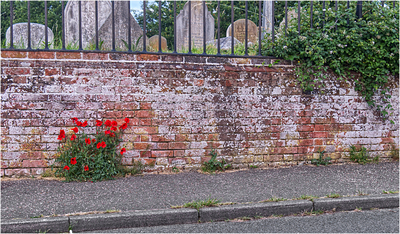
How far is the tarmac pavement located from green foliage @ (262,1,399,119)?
55.7 inches

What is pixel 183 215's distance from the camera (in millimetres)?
3199

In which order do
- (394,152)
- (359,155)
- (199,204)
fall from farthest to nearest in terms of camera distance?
(394,152) < (359,155) < (199,204)

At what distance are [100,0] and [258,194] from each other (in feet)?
15.3

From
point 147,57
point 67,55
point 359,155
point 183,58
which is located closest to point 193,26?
point 183,58

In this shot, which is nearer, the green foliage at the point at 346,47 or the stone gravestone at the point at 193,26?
the green foliage at the point at 346,47

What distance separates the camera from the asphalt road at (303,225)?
3.00 metres

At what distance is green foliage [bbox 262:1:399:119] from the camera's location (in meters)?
4.93

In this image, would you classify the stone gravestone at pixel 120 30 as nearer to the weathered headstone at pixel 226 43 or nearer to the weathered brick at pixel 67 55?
the weathered brick at pixel 67 55

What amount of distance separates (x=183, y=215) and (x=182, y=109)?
1834 mm

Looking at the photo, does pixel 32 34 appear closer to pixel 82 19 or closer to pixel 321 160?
pixel 82 19

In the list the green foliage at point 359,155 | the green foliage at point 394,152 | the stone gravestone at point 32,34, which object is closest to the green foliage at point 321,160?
the green foliage at point 359,155

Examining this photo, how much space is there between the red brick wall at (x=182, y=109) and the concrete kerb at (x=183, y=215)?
151 centimetres

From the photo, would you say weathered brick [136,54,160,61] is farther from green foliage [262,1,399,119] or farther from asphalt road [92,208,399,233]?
asphalt road [92,208,399,233]

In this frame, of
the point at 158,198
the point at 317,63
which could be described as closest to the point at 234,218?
the point at 158,198
